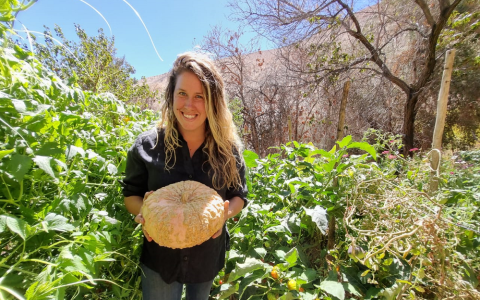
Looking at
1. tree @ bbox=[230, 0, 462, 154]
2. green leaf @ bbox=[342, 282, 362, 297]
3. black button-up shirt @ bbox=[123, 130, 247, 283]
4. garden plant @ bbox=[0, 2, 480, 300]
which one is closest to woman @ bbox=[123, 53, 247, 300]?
black button-up shirt @ bbox=[123, 130, 247, 283]

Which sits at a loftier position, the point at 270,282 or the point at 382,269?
the point at 382,269

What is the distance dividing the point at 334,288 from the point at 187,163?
1062mm

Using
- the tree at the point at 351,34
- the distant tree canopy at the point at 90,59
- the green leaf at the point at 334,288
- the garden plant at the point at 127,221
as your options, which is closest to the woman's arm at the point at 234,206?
the garden plant at the point at 127,221

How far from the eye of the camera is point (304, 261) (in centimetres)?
169

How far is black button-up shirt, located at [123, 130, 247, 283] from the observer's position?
52.4 inches

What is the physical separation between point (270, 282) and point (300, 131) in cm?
895

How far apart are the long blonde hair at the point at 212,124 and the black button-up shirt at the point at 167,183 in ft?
0.17

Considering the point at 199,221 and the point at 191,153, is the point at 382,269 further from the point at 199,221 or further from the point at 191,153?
the point at 191,153

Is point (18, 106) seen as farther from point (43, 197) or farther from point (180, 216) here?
point (180, 216)

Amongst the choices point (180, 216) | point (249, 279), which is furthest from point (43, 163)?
point (249, 279)

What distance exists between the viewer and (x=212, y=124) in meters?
1.45

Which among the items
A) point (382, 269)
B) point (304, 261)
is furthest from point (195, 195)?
point (382, 269)

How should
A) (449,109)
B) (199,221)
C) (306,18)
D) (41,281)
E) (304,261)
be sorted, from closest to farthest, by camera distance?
(41,281) → (199,221) → (304,261) → (306,18) → (449,109)

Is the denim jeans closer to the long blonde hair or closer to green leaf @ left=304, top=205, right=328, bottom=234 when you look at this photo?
the long blonde hair
